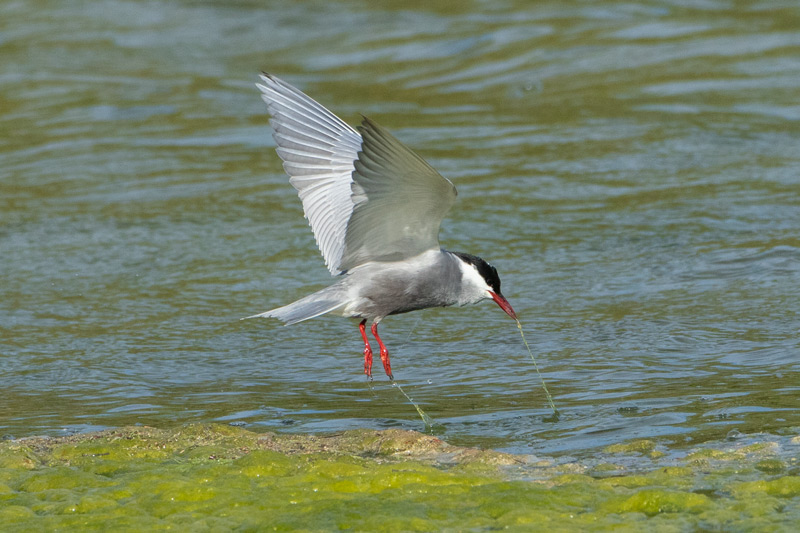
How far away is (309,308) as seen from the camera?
5.92 metres

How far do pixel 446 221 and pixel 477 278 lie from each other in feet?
12.3

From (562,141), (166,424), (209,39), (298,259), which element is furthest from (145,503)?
(209,39)

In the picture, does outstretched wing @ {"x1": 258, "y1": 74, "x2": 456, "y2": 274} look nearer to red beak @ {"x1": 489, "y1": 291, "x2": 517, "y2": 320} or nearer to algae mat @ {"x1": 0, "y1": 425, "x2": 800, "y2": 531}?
red beak @ {"x1": 489, "y1": 291, "x2": 517, "y2": 320}

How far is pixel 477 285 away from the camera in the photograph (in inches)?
250

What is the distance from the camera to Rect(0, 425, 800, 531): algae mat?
4148 millimetres

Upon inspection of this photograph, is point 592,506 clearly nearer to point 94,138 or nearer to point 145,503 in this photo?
point 145,503

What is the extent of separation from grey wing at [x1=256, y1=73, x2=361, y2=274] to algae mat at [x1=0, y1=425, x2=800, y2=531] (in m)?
1.48

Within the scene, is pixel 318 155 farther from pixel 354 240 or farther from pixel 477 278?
pixel 477 278

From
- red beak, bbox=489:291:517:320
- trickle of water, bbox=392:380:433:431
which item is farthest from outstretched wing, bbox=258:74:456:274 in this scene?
trickle of water, bbox=392:380:433:431

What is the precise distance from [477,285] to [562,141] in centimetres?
588

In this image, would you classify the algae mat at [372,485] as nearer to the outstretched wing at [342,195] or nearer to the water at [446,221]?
the water at [446,221]

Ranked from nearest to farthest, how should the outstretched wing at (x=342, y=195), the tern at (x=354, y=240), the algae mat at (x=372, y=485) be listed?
the algae mat at (x=372, y=485) → the outstretched wing at (x=342, y=195) → the tern at (x=354, y=240)

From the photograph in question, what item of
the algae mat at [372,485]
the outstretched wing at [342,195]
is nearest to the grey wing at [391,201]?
the outstretched wing at [342,195]

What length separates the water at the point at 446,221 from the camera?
6.07 m
